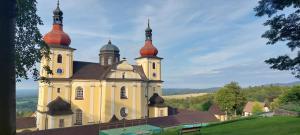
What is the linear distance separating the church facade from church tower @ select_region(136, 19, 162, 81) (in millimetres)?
3921

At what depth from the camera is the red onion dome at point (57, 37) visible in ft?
113

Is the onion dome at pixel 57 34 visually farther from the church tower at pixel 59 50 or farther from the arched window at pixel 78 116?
the arched window at pixel 78 116

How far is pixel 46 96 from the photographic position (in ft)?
110

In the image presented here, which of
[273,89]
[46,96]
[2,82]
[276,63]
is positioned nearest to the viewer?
[2,82]

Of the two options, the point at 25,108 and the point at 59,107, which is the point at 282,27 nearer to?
the point at 59,107

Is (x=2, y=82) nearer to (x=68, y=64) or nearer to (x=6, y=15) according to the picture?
(x=6, y=15)

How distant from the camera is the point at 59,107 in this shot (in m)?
32.6

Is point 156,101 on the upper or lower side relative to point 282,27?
lower

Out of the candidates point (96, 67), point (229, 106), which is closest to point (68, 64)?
point (96, 67)

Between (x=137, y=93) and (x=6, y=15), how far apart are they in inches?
1433

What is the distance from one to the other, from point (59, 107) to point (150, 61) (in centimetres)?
1695

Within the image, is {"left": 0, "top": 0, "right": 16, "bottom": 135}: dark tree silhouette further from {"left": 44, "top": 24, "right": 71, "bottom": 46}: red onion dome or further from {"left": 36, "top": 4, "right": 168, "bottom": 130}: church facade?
{"left": 44, "top": 24, "right": 71, "bottom": 46}: red onion dome

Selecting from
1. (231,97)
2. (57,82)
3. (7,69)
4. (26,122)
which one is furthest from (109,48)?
(7,69)

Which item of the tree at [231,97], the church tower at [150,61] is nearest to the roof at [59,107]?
the church tower at [150,61]
